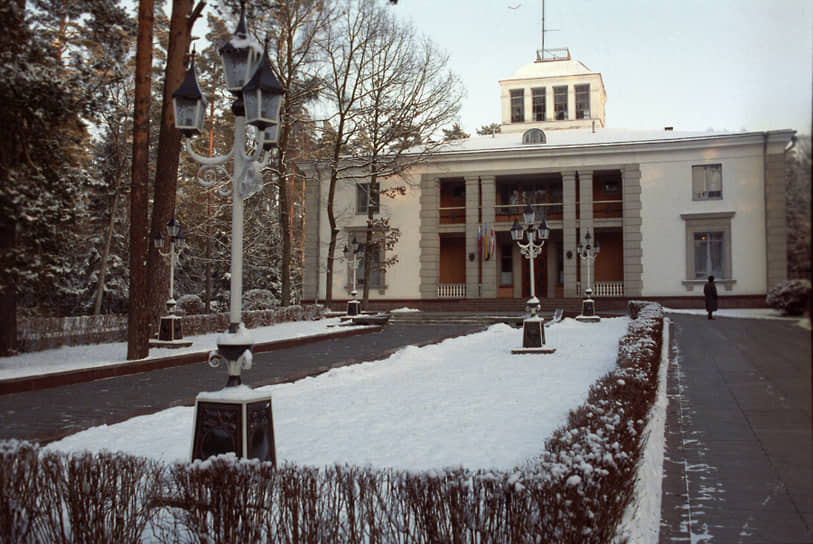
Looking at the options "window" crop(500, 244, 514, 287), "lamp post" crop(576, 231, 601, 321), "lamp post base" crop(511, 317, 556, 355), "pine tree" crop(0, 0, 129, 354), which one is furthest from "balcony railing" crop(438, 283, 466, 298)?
"pine tree" crop(0, 0, 129, 354)

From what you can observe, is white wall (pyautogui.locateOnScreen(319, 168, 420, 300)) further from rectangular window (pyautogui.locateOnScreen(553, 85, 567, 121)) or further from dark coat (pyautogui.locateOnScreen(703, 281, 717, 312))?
dark coat (pyautogui.locateOnScreen(703, 281, 717, 312))

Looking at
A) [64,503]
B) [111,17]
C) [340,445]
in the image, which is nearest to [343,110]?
[111,17]

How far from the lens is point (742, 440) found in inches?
229

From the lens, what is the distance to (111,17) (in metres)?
13.8

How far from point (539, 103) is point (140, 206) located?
99.7 ft

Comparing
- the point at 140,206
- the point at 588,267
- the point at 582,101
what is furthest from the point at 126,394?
the point at 582,101

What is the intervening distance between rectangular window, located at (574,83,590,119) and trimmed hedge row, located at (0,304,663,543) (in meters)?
A: 37.9

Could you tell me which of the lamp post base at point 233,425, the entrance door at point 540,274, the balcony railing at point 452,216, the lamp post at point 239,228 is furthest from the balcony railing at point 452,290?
the lamp post base at point 233,425

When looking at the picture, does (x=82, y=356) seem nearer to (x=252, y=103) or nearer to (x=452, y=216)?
(x=252, y=103)

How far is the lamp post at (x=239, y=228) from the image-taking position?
465 cm

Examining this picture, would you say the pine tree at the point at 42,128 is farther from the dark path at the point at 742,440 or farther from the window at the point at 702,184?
the window at the point at 702,184

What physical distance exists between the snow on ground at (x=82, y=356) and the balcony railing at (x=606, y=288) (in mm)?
15849

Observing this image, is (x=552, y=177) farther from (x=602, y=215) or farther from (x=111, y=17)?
(x=111, y=17)

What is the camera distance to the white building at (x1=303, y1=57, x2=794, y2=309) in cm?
3114
